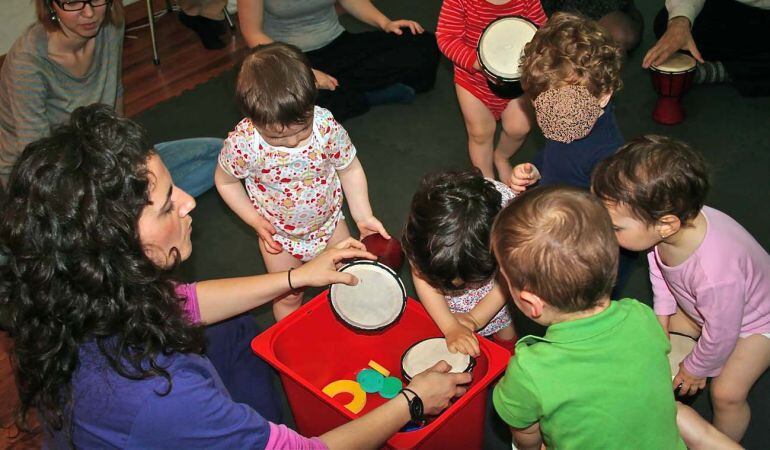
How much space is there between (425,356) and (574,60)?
2.64 feet

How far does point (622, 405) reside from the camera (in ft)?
4.07

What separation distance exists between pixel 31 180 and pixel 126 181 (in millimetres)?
140

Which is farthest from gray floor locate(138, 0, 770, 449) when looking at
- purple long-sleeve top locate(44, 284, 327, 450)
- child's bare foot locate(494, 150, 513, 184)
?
purple long-sleeve top locate(44, 284, 327, 450)

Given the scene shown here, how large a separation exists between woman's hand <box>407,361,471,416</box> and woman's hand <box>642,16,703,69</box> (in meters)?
1.57

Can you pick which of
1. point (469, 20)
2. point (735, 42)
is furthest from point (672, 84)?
point (469, 20)

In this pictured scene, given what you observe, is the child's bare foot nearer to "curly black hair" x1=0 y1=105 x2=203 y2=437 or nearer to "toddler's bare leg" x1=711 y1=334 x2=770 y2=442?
"toddler's bare leg" x1=711 y1=334 x2=770 y2=442

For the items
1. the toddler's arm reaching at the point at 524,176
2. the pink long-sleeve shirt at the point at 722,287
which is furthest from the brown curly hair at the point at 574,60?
the pink long-sleeve shirt at the point at 722,287

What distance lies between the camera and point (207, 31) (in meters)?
3.71

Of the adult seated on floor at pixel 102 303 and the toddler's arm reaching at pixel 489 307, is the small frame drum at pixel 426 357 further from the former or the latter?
the adult seated on floor at pixel 102 303

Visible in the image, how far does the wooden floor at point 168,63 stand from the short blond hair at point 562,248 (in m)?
2.49

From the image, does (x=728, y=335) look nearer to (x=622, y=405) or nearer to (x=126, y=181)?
(x=622, y=405)

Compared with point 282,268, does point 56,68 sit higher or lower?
higher

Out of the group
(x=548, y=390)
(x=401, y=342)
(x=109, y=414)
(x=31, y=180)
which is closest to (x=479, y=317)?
(x=401, y=342)

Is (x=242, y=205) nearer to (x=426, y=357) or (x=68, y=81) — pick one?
(x=426, y=357)
